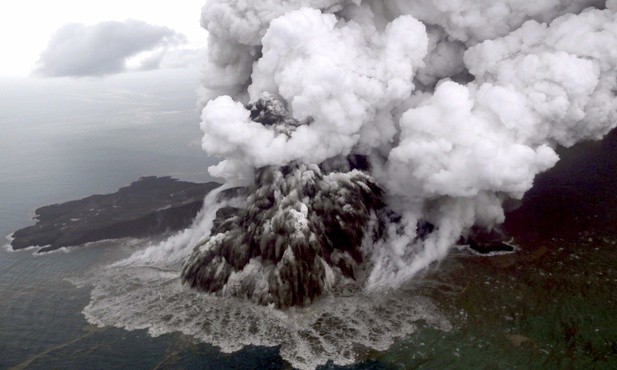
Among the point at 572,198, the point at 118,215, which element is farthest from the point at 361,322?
the point at 118,215

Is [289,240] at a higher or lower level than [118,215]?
lower

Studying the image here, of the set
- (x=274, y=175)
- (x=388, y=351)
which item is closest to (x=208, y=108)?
(x=274, y=175)

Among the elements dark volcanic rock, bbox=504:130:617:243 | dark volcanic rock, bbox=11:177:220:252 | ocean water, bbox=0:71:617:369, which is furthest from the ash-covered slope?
dark volcanic rock, bbox=11:177:220:252

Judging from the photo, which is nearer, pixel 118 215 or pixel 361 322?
pixel 361 322

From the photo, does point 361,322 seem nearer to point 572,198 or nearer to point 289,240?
point 289,240

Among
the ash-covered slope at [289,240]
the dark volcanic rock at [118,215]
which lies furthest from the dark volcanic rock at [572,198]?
the dark volcanic rock at [118,215]

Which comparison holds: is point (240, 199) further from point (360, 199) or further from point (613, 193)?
point (613, 193)

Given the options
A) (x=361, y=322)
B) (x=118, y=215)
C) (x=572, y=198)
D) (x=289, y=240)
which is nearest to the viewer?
(x=361, y=322)

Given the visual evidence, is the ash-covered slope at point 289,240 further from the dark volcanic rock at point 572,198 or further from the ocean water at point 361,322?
the dark volcanic rock at point 572,198
